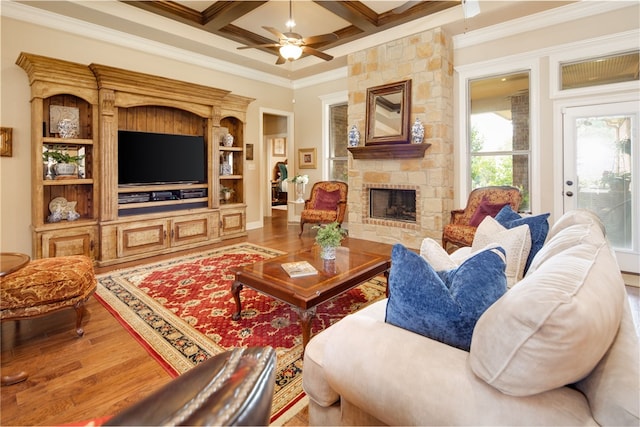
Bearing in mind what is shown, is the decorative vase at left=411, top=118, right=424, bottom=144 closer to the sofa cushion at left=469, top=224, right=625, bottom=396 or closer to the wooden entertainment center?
the wooden entertainment center

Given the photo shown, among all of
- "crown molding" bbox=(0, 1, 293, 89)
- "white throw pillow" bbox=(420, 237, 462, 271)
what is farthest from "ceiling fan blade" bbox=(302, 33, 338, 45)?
"white throw pillow" bbox=(420, 237, 462, 271)

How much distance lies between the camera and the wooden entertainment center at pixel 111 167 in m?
3.94

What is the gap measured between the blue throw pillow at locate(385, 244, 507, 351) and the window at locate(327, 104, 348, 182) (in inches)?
235

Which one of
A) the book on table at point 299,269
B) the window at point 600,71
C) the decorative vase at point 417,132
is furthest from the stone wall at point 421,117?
the book on table at point 299,269

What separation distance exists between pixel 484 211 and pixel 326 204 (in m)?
2.80

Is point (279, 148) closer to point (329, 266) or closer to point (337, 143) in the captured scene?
point (337, 143)

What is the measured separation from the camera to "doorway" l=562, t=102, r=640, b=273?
12.7 ft

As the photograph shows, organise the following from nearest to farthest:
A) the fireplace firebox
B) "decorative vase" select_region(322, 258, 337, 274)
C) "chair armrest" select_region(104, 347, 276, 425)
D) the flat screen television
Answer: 1. "chair armrest" select_region(104, 347, 276, 425)
2. "decorative vase" select_region(322, 258, 337, 274)
3. the flat screen television
4. the fireplace firebox

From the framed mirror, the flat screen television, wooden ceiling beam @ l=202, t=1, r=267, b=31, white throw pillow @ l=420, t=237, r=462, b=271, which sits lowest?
white throw pillow @ l=420, t=237, r=462, b=271

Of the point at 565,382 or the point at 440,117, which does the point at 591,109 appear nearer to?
the point at 440,117

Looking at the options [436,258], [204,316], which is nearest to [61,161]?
[204,316]

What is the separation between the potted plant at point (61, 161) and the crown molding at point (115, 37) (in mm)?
1627

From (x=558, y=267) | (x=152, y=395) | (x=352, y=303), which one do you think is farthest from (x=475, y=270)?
(x=352, y=303)

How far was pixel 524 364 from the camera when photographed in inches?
30.3
